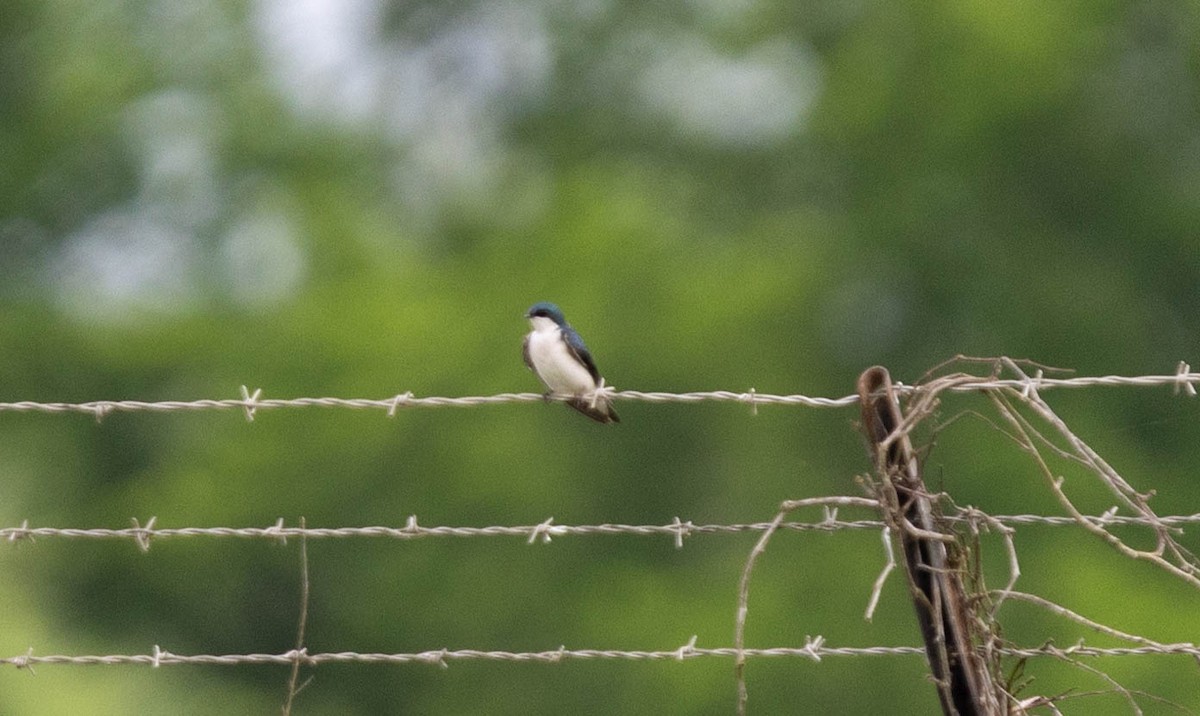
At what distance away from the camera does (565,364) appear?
7.12 meters

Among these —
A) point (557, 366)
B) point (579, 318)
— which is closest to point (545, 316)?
point (557, 366)

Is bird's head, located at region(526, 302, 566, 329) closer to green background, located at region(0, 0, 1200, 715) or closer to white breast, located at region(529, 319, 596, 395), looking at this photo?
white breast, located at region(529, 319, 596, 395)

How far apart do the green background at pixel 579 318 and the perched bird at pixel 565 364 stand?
8140mm

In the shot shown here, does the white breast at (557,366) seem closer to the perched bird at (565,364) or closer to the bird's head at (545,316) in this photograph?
the perched bird at (565,364)

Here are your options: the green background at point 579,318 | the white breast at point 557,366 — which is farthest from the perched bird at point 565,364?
the green background at point 579,318

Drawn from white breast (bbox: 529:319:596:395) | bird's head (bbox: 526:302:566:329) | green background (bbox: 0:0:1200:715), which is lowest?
white breast (bbox: 529:319:596:395)

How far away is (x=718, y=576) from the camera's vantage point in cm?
1752

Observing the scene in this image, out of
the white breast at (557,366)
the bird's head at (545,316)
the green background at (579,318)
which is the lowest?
the white breast at (557,366)

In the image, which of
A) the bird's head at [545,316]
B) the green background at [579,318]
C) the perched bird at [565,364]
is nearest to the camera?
the perched bird at [565,364]

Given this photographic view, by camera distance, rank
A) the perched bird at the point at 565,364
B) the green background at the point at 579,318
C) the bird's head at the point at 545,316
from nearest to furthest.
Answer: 1. the perched bird at the point at 565,364
2. the bird's head at the point at 545,316
3. the green background at the point at 579,318

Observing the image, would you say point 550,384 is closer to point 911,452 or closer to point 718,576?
point 911,452

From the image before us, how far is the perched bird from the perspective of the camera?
711 centimetres

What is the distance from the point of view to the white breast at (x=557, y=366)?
23.4ft

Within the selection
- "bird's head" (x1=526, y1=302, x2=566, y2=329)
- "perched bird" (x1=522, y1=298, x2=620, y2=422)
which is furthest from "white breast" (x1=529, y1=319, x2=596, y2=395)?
"bird's head" (x1=526, y1=302, x2=566, y2=329)
